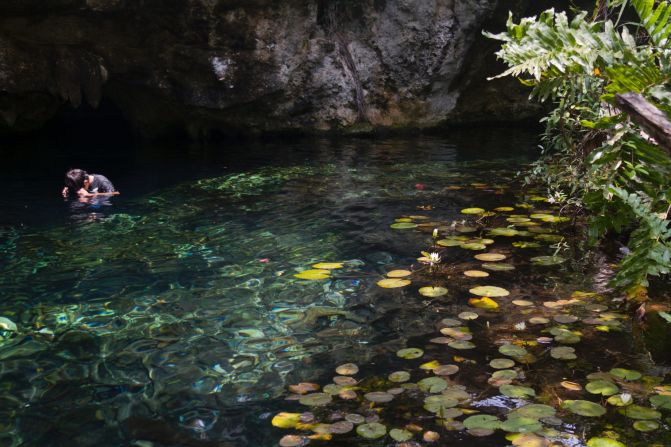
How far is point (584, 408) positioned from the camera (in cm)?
347

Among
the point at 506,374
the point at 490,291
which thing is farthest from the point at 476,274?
the point at 506,374

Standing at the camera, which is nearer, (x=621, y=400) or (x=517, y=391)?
(x=621, y=400)

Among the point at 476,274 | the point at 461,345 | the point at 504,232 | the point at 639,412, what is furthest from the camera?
the point at 504,232

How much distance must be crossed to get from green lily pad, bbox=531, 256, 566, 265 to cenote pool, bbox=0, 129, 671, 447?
0.05ft

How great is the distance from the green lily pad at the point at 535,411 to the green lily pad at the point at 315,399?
3.57 feet

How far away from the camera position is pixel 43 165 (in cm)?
1258

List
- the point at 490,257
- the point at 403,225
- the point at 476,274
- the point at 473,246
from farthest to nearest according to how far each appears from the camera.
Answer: the point at 403,225 → the point at 473,246 → the point at 490,257 → the point at 476,274

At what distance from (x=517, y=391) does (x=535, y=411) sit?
0.82ft

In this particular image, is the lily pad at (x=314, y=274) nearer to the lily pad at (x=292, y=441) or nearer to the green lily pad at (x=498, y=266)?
the green lily pad at (x=498, y=266)

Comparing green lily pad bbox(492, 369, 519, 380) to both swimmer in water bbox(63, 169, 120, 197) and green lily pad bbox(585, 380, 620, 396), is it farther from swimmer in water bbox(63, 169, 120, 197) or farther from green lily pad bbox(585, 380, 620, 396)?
swimmer in water bbox(63, 169, 120, 197)

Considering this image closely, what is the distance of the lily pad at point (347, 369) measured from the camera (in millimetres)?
4082

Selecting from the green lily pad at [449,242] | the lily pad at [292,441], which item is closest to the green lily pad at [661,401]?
the lily pad at [292,441]

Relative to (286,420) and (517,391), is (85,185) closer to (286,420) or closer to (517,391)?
(286,420)

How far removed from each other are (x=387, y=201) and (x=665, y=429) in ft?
18.8
